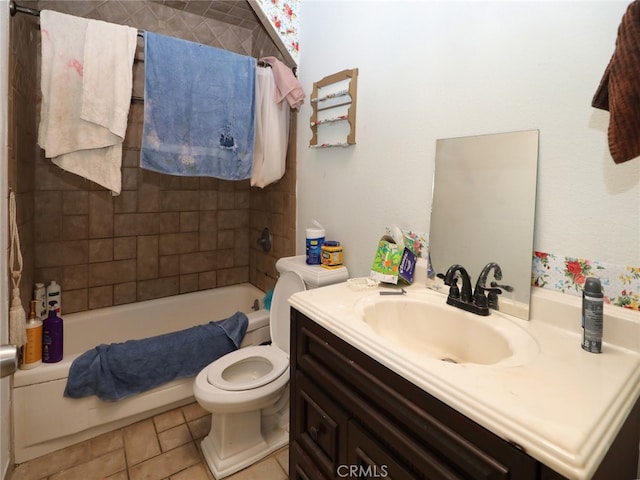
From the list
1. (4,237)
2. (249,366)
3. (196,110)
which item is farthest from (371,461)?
(196,110)

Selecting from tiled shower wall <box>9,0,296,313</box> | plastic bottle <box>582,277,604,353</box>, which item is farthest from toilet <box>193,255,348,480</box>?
plastic bottle <box>582,277,604,353</box>

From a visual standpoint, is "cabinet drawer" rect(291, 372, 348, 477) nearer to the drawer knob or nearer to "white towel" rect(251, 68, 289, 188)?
the drawer knob

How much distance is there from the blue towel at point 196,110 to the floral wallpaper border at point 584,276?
152cm

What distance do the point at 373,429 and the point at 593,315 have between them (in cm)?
58

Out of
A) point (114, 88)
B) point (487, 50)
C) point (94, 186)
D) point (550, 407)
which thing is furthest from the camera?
point (94, 186)

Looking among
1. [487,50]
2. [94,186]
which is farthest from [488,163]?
[94,186]

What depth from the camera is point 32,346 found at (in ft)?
5.17

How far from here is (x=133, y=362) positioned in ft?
5.63

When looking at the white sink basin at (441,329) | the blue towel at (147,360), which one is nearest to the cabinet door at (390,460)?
the white sink basin at (441,329)

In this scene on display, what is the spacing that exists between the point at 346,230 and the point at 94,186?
67.0 inches

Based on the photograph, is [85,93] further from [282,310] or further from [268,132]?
[282,310]

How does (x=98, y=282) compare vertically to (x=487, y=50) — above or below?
below

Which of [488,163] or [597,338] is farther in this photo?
[488,163]

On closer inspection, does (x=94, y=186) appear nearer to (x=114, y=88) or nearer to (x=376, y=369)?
(x=114, y=88)
